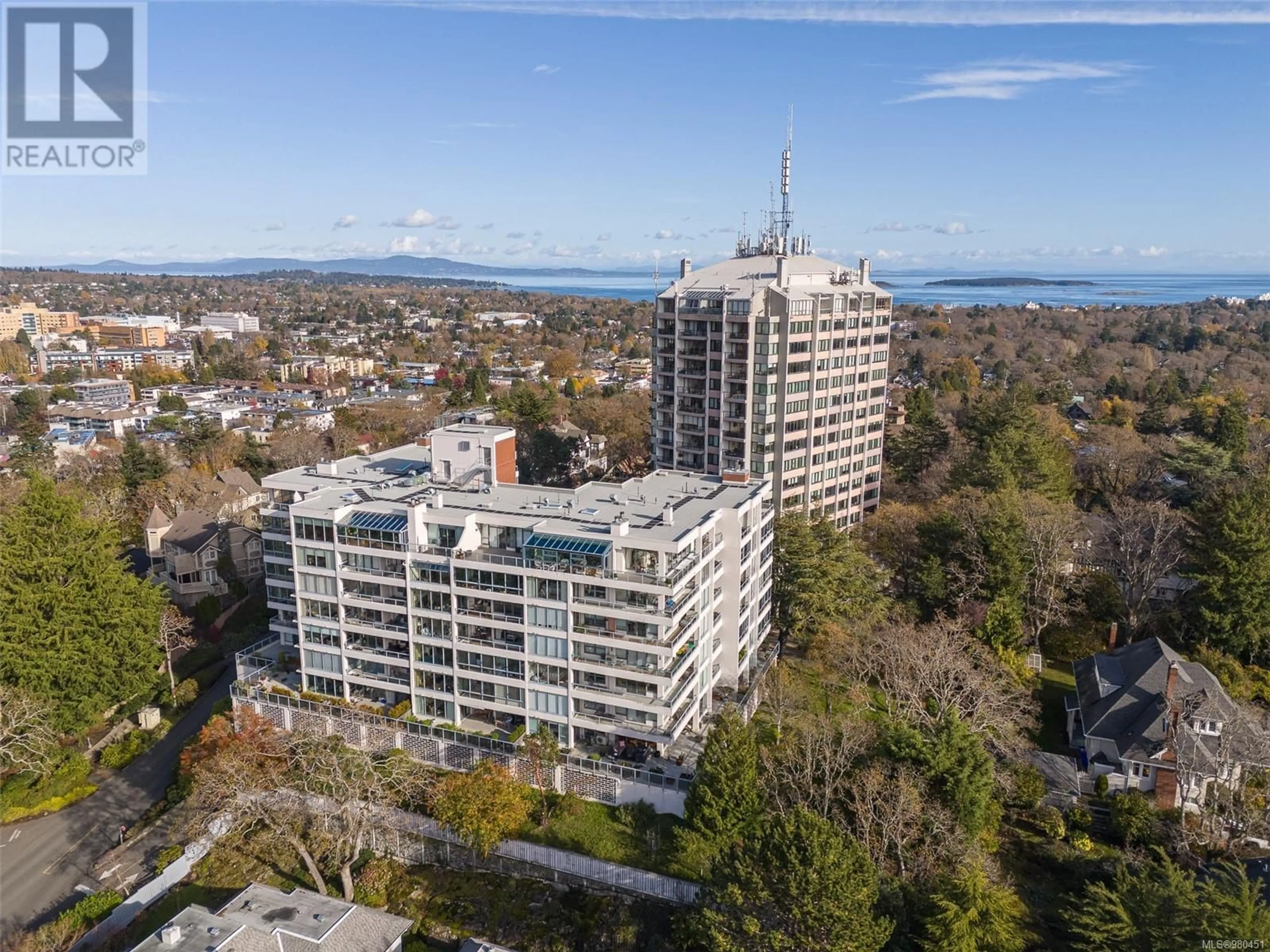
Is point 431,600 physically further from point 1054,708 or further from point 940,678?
point 1054,708

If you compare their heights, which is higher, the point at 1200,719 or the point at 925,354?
the point at 925,354

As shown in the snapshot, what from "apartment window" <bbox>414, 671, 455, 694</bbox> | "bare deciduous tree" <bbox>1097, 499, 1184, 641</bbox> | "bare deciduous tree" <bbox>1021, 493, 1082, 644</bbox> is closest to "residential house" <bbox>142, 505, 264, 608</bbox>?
"apartment window" <bbox>414, 671, 455, 694</bbox>

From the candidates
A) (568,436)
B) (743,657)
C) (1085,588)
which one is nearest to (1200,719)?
(1085,588)

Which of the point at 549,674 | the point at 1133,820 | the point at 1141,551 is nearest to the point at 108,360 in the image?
the point at 549,674

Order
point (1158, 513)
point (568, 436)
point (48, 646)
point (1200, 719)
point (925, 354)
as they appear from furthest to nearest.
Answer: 1. point (925, 354)
2. point (568, 436)
3. point (1158, 513)
4. point (48, 646)
5. point (1200, 719)

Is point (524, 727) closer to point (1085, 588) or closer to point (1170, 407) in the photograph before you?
point (1085, 588)

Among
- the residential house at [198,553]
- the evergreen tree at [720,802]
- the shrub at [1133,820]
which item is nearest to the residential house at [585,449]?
the residential house at [198,553]

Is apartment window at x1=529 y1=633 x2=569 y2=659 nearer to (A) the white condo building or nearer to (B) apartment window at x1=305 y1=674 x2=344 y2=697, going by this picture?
(A) the white condo building
